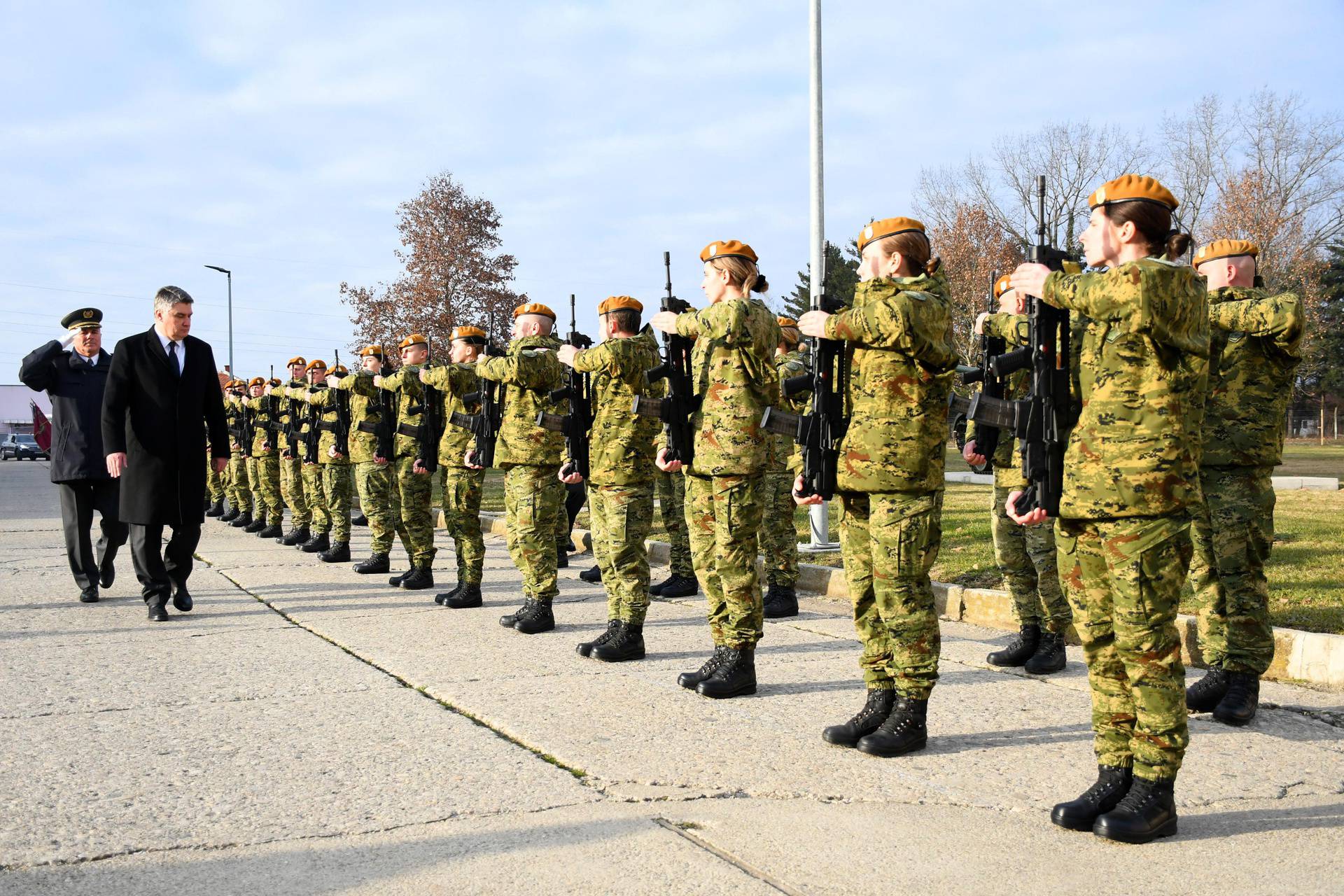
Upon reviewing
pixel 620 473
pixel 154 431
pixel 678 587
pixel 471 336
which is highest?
pixel 471 336

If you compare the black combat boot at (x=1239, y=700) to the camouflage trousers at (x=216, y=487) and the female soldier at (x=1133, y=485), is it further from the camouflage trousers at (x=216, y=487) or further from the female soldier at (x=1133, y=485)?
the camouflage trousers at (x=216, y=487)

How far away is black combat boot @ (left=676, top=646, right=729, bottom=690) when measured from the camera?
555 centimetres

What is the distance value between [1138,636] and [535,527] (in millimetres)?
4278

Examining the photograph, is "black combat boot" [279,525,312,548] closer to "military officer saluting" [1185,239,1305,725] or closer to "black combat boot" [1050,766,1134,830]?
"military officer saluting" [1185,239,1305,725]

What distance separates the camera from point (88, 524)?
9.02m

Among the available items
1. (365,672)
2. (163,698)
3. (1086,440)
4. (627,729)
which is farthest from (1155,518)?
(163,698)

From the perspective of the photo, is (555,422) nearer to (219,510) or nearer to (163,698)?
(163,698)

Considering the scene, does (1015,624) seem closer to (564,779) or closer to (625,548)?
(625,548)

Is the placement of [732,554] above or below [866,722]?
above

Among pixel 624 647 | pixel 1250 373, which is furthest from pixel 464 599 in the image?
pixel 1250 373

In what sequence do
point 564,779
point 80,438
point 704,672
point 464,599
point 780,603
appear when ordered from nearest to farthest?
point 564,779, point 704,672, point 780,603, point 464,599, point 80,438

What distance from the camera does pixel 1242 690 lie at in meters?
5.05

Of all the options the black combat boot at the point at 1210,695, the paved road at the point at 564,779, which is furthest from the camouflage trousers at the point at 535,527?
Result: the black combat boot at the point at 1210,695

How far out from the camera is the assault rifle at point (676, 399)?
594cm
